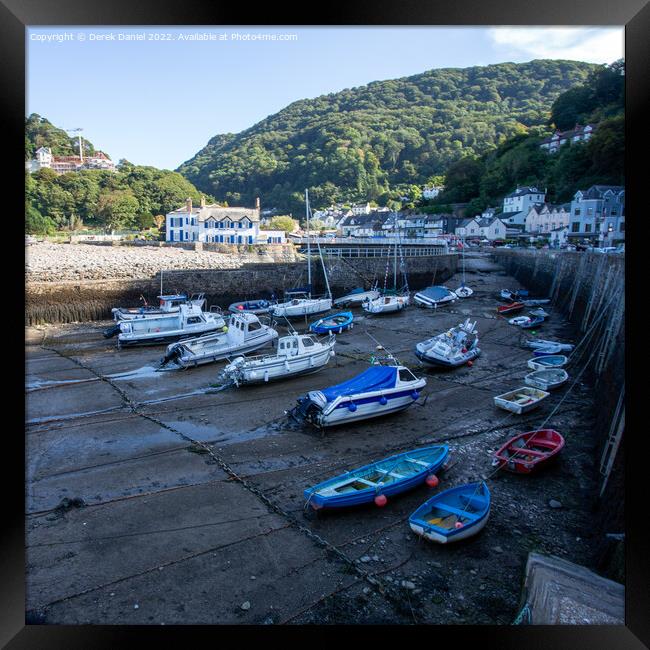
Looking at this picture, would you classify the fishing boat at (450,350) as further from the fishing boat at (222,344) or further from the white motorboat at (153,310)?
the white motorboat at (153,310)

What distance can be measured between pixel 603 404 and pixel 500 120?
56.2ft

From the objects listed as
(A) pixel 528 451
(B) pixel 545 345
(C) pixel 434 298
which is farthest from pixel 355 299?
(A) pixel 528 451

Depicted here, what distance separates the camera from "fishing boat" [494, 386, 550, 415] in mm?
8523

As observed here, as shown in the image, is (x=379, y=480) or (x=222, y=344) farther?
(x=222, y=344)

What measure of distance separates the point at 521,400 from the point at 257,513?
5.50 metres

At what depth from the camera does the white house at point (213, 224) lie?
2667cm

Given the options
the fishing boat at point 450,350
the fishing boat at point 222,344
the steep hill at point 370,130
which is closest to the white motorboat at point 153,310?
the fishing boat at point 222,344

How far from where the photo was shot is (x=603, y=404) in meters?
7.50

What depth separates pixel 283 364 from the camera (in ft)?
35.3
